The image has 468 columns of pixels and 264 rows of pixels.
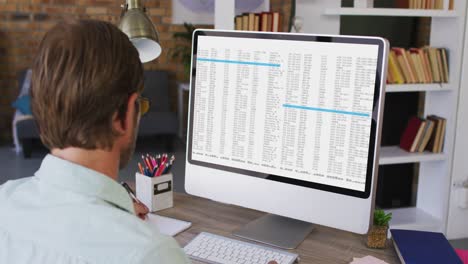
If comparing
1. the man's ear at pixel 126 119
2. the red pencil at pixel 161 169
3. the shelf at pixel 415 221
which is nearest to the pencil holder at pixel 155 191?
the red pencil at pixel 161 169

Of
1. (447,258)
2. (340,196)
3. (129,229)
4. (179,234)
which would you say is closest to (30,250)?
(129,229)

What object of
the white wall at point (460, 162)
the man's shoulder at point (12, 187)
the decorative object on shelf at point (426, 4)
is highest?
the decorative object on shelf at point (426, 4)

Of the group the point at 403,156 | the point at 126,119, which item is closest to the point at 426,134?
the point at 403,156

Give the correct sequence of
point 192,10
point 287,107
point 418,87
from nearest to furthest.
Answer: point 287,107, point 418,87, point 192,10

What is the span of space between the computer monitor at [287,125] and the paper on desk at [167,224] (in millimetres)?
109

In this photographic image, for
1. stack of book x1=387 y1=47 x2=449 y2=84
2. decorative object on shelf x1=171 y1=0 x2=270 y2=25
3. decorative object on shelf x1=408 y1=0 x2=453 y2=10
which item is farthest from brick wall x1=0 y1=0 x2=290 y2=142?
stack of book x1=387 y1=47 x2=449 y2=84

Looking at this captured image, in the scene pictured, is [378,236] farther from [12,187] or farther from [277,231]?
[12,187]

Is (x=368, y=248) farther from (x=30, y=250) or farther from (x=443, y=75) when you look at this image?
(x=443, y=75)

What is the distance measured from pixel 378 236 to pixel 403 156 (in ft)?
6.89

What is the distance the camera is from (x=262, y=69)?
4.86ft

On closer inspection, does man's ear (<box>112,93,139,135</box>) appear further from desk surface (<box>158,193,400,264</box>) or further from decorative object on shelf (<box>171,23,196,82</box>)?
decorative object on shelf (<box>171,23,196,82</box>)

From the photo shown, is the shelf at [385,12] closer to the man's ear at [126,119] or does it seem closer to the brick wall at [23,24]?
the man's ear at [126,119]

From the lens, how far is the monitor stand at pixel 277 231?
1.44 m

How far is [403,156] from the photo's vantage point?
11.2 ft
